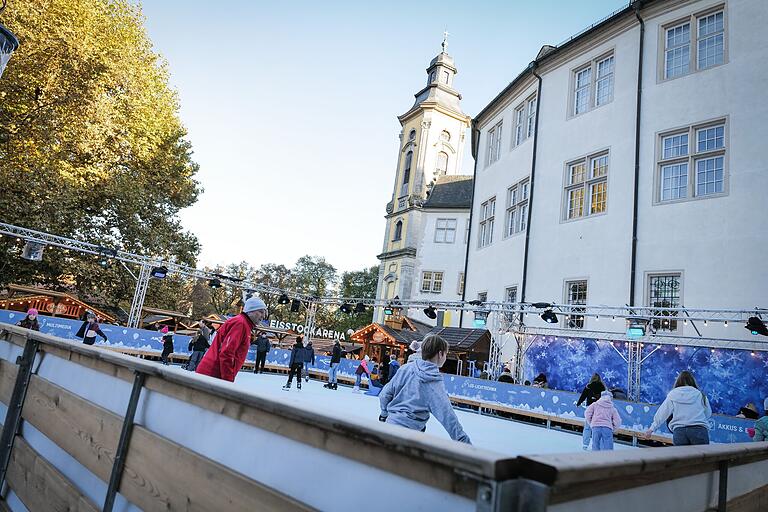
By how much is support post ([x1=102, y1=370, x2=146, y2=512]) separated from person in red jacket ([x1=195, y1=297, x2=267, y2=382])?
6.84ft

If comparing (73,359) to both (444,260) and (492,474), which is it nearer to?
(492,474)

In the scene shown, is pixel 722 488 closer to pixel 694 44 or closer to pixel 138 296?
pixel 694 44

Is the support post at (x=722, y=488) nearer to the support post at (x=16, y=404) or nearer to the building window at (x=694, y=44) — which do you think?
the support post at (x=16, y=404)

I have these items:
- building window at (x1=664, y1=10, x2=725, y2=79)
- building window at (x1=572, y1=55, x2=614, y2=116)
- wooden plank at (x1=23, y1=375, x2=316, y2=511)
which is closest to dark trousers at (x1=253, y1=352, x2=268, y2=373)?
building window at (x1=572, y1=55, x2=614, y2=116)

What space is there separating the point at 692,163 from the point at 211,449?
1724 centimetres

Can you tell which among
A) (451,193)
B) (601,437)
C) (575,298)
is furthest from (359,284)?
(601,437)

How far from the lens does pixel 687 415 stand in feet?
21.4

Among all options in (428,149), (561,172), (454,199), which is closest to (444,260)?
(454,199)

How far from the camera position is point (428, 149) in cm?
4325

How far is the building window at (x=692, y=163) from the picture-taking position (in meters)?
14.7

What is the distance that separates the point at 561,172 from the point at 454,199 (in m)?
20.1

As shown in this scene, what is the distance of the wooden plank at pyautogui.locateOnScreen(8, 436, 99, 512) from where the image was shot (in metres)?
2.56

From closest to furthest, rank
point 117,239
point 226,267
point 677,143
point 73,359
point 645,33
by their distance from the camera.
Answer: point 73,359 < point 677,143 < point 645,33 < point 117,239 < point 226,267

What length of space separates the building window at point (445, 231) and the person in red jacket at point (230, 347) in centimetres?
3323
